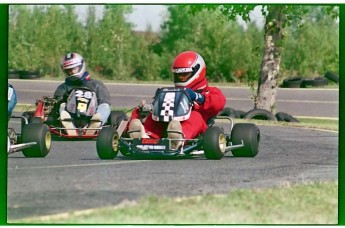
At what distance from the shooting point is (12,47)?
1444cm

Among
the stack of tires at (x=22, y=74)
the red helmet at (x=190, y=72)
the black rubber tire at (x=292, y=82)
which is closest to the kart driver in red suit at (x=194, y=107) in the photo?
the red helmet at (x=190, y=72)

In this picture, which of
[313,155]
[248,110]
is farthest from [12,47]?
[248,110]

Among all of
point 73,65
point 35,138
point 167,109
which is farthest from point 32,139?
point 73,65

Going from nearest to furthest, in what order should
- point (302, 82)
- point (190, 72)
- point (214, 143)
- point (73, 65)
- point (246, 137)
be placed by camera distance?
point (214, 143) < point (246, 137) < point (190, 72) < point (73, 65) < point (302, 82)

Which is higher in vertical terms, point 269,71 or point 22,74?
point 269,71

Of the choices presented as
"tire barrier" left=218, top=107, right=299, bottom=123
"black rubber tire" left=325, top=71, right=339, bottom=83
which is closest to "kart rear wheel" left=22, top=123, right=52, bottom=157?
"black rubber tire" left=325, top=71, right=339, bottom=83

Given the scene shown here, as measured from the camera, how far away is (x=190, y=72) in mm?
→ 13672

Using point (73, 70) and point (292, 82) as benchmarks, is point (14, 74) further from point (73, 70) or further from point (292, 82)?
point (292, 82)

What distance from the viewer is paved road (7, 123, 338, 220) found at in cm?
1085

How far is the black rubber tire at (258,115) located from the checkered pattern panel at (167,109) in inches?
149

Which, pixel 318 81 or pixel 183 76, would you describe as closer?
pixel 183 76

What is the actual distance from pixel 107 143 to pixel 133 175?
4.11 feet

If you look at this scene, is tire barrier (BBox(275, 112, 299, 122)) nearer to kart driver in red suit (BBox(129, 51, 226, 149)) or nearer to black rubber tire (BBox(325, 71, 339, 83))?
black rubber tire (BBox(325, 71, 339, 83))

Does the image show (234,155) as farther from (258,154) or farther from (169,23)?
(169,23)
